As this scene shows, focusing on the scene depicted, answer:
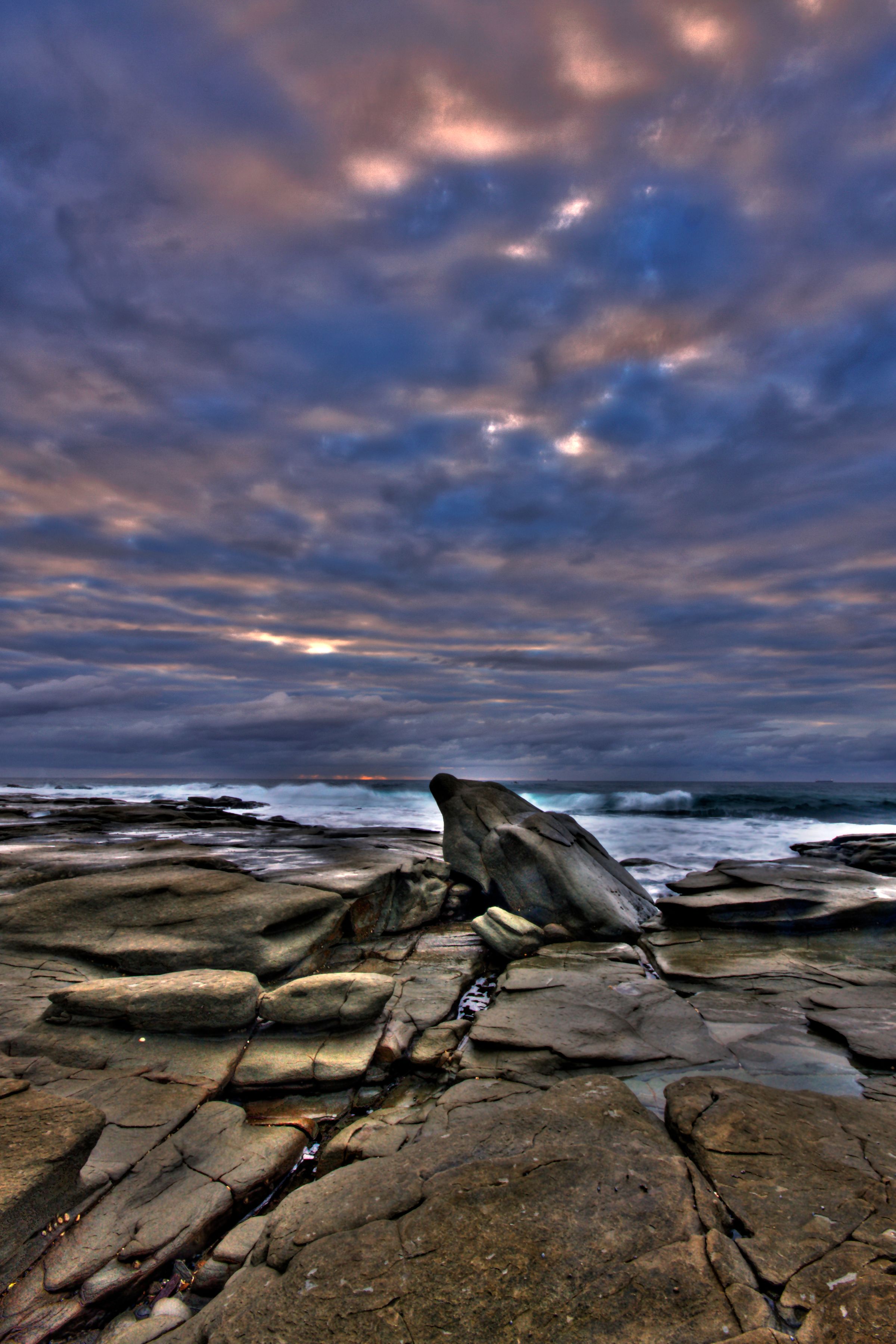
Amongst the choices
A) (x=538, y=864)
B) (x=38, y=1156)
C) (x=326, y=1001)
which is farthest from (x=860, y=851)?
(x=38, y=1156)

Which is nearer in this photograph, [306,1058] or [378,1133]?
[378,1133]

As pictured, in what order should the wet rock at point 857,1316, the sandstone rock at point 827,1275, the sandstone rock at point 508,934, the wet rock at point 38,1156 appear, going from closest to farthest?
1. the wet rock at point 857,1316
2. the sandstone rock at point 827,1275
3. the wet rock at point 38,1156
4. the sandstone rock at point 508,934

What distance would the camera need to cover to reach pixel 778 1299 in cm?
257

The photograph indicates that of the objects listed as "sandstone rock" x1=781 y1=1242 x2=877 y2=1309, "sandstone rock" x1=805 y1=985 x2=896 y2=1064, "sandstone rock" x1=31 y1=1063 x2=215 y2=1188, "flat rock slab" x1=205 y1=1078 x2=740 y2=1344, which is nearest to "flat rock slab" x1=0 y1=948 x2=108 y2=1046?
"sandstone rock" x1=31 y1=1063 x2=215 y2=1188

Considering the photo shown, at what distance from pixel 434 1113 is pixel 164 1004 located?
2772 mm

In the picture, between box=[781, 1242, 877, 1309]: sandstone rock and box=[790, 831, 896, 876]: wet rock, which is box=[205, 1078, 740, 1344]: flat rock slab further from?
box=[790, 831, 896, 876]: wet rock

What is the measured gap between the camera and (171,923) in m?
7.28

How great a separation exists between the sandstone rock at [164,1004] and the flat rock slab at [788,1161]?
12.7ft

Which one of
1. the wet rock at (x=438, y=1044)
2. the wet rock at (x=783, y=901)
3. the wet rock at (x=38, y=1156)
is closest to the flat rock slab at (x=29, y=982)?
the wet rock at (x=38, y=1156)

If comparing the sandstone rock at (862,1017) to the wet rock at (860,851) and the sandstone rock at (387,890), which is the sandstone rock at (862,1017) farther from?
the wet rock at (860,851)

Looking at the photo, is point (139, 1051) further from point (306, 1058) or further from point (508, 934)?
point (508, 934)

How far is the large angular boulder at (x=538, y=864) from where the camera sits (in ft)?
31.8

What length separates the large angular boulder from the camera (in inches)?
382

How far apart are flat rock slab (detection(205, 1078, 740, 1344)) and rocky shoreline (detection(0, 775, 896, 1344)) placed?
0.01m
